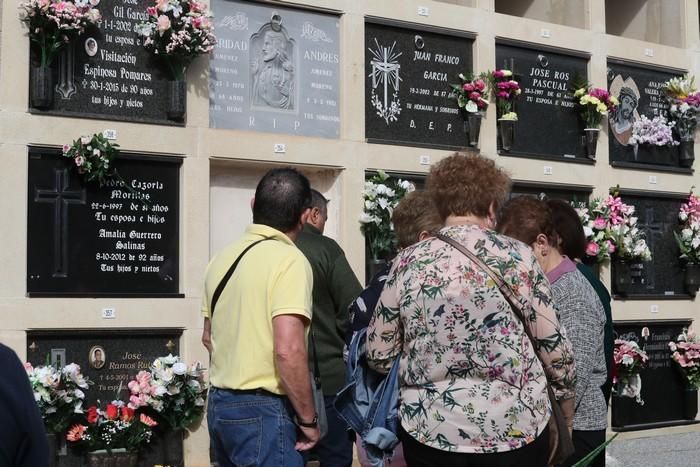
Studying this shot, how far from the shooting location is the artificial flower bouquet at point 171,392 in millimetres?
6531

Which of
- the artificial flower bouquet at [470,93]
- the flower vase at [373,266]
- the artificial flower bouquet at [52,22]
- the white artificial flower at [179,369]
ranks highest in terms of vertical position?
the artificial flower bouquet at [52,22]

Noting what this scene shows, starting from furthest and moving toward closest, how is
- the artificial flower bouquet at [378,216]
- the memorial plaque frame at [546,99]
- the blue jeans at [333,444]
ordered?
the memorial plaque frame at [546,99], the artificial flower bouquet at [378,216], the blue jeans at [333,444]

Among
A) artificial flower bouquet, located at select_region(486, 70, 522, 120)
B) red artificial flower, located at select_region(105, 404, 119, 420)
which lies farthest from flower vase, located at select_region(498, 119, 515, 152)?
red artificial flower, located at select_region(105, 404, 119, 420)

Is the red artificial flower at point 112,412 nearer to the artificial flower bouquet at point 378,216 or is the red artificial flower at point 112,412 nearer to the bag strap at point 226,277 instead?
the artificial flower bouquet at point 378,216

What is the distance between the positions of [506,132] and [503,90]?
331 mm

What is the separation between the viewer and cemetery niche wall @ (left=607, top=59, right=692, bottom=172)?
9461mm

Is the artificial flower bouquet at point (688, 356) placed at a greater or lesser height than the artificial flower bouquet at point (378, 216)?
lesser

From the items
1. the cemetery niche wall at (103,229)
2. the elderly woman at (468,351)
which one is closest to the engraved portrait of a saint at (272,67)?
the cemetery niche wall at (103,229)

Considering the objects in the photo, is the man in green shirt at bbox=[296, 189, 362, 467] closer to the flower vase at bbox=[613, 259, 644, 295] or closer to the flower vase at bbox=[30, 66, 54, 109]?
the flower vase at bbox=[30, 66, 54, 109]

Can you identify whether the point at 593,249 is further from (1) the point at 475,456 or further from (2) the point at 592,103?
(1) the point at 475,456

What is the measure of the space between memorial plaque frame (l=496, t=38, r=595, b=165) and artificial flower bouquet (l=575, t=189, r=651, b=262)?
405mm

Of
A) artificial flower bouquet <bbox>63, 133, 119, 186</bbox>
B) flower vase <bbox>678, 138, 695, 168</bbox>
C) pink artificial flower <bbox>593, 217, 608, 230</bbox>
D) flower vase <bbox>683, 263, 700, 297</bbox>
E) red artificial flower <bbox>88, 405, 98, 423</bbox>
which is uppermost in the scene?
flower vase <bbox>678, 138, 695, 168</bbox>

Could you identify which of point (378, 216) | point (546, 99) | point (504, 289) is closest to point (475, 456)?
point (504, 289)

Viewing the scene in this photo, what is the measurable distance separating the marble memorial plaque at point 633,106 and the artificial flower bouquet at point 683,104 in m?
→ 0.10
